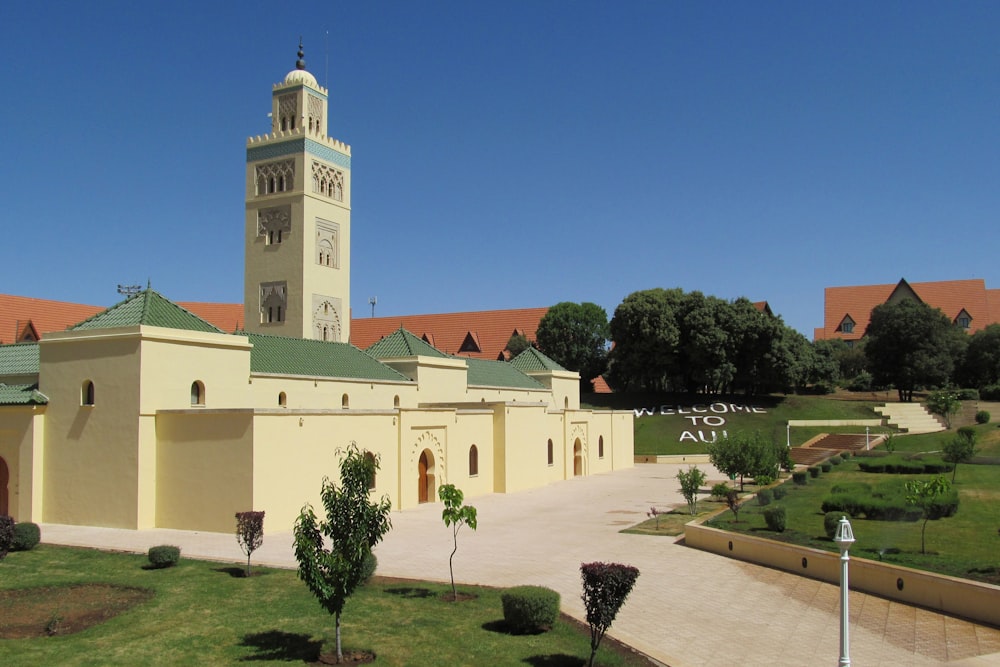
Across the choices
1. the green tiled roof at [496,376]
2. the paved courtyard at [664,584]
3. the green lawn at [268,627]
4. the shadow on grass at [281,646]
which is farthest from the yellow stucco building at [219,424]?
the shadow on grass at [281,646]

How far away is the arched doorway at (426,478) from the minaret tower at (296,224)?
15.7 m

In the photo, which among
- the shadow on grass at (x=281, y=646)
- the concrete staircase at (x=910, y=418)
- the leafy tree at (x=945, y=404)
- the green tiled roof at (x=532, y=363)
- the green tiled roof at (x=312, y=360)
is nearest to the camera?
the shadow on grass at (x=281, y=646)

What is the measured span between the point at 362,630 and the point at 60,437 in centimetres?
1558

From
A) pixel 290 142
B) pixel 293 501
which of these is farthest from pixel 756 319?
pixel 293 501

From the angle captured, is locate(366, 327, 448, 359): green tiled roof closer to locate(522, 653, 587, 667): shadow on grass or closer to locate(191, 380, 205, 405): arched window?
locate(191, 380, 205, 405): arched window

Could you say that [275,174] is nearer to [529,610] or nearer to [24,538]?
[24,538]

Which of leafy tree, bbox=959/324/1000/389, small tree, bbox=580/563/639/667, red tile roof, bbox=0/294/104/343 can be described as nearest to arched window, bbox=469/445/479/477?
small tree, bbox=580/563/639/667

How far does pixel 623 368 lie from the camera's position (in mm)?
64312

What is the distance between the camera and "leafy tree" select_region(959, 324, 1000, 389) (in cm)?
6456

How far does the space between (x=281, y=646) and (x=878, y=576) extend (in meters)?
11.0

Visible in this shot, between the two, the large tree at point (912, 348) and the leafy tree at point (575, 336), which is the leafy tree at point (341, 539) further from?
the large tree at point (912, 348)

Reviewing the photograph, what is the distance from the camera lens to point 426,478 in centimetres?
3048

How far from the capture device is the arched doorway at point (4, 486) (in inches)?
965

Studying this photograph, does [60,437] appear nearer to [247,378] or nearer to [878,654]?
[247,378]
